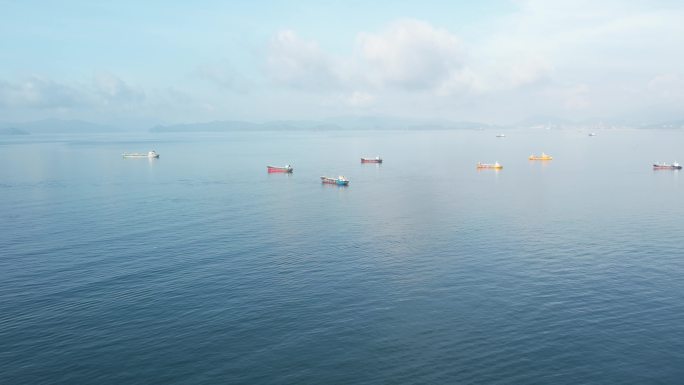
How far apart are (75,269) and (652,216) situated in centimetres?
13183

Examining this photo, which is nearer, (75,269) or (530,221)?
(75,269)

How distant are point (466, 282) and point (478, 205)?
70431 millimetres

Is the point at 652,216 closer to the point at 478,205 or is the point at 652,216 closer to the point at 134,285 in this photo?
the point at 478,205

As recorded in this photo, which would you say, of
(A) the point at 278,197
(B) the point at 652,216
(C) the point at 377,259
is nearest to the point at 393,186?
(A) the point at 278,197

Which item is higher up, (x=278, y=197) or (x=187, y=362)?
(x=278, y=197)

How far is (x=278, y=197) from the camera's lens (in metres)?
164

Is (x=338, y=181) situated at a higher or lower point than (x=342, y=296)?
higher

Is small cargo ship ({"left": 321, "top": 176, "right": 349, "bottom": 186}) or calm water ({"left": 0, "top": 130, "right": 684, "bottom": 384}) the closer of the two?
calm water ({"left": 0, "top": 130, "right": 684, "bottom": 384})

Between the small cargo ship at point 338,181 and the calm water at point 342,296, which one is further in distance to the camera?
the small cargo ship at point 338,181

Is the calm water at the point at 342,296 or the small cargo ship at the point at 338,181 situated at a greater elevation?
the small cargo ship at the point at 338,181

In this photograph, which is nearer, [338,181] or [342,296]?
[342,296]

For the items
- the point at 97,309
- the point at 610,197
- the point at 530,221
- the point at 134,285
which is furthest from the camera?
the point at 610,197

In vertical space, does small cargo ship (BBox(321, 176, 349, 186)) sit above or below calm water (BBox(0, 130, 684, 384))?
above

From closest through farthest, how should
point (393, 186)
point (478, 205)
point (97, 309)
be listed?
point (97, 309), point (478, 205), point (393, 186)
